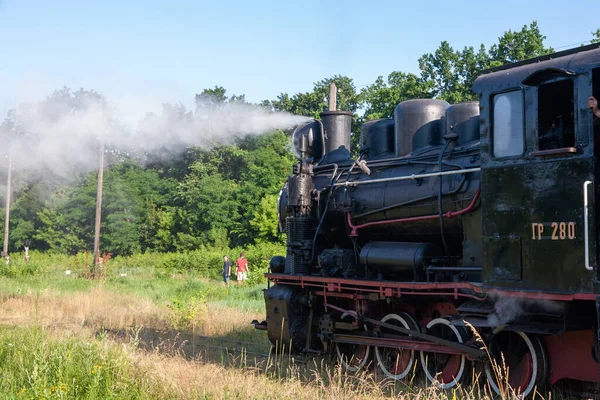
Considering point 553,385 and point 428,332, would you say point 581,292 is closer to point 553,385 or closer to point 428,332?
point 553,385

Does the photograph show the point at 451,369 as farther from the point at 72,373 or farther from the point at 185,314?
the point at 185,314

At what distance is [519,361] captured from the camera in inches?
306

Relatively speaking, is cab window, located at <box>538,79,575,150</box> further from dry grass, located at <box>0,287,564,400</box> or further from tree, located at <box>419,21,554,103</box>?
tree, located at <box>419,21,554,103</box>

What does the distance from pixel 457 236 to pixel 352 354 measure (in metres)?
2.79

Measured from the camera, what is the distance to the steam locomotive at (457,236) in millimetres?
6730

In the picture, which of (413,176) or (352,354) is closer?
(413,176)

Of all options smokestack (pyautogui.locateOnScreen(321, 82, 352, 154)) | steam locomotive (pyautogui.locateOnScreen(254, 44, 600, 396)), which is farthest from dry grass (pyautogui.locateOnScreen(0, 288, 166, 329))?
smokestack (pyautogui.locateOnScreen(321, 82, 352, 154))

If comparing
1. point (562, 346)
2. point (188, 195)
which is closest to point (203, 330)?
point (562, 346)

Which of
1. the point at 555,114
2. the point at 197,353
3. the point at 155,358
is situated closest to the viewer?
the point at 555,114

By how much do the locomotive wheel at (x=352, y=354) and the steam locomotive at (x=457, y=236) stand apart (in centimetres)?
→ 3

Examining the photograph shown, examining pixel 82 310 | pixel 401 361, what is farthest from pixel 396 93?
pixel 401 361

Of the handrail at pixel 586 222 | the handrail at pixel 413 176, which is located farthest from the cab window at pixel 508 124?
the handrail at pixel 586 222

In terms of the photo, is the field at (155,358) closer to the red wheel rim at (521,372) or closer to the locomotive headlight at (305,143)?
the red wheel rim at (521,372)

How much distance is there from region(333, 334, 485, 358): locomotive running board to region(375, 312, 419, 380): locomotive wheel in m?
0.14
